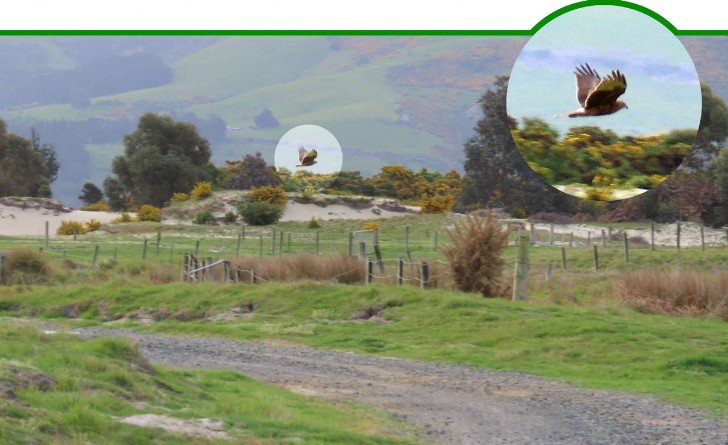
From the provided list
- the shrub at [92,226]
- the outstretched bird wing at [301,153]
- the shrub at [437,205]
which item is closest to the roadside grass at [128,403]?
the outstretched bird wing at [301,153]

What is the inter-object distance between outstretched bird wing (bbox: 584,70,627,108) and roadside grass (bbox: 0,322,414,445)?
14.6 feet

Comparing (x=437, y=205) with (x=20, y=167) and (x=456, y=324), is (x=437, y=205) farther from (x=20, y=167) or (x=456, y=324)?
(x=456, y=324)

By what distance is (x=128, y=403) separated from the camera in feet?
39.3

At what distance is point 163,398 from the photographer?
1286 centimetres

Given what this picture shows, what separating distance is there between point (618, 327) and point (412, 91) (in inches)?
6534

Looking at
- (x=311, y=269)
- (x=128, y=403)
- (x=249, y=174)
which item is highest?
(x=249, y=174)

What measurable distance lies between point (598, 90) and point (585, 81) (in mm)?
150

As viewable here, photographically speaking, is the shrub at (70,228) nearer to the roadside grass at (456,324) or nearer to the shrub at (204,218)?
the shrub at (204,218)

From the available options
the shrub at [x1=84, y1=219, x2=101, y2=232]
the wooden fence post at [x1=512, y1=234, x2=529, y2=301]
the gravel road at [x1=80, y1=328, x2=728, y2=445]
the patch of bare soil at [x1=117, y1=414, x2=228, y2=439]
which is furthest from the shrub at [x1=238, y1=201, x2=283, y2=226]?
the patch of bare soil at [x1=117, y1=414, x2=228, y2=439]

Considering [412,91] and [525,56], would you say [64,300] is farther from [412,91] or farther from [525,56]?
[412,91]

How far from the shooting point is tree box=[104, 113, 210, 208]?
326 ft

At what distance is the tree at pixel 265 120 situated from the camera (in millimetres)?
172625

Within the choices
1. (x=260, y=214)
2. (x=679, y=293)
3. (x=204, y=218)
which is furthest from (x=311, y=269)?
(x=204, y=218)

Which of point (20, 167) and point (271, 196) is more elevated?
point (20, 167)
